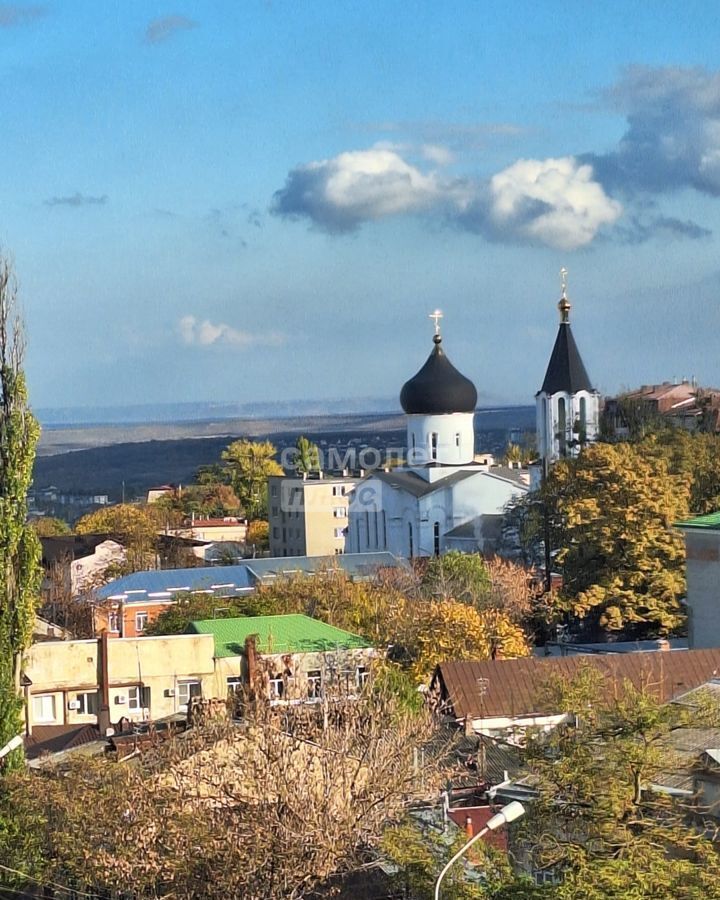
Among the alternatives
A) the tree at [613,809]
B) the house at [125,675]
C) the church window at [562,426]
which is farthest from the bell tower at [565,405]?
the tree at [613,809]

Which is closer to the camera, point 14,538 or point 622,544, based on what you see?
point 14,538

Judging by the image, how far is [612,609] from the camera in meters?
41.3

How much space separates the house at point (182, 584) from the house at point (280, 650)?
7311 millimetres

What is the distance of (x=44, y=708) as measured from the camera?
104ft

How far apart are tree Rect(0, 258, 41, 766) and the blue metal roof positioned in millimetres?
22665

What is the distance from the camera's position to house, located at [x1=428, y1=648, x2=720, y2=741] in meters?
26.6

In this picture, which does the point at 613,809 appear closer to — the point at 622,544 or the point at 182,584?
the point at 622,544

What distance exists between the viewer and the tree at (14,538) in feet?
72.6

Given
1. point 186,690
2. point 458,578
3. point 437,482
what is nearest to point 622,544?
point 458,578

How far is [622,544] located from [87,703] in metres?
16.0

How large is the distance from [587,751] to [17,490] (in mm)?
11146

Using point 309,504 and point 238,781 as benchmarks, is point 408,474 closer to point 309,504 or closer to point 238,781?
point 309,504

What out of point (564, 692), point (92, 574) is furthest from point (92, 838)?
point (92, 574)

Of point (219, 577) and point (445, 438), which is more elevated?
point (445, 438)
